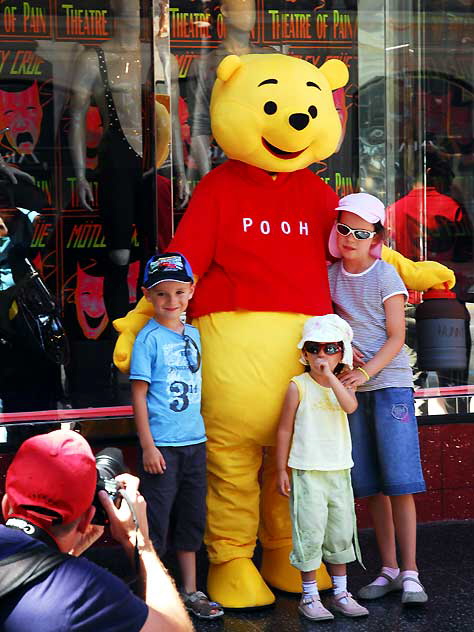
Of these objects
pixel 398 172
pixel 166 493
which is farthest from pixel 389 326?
pixel 398 172

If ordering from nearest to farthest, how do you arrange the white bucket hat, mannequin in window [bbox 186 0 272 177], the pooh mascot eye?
the white bucket hat → the pooh mascot eye → mannequin in window [bbox 186 0 272 177]

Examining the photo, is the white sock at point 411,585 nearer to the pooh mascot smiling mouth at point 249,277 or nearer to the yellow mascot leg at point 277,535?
the yellow mascot leg at point 277,535

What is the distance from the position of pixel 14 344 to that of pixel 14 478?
333 centimetres

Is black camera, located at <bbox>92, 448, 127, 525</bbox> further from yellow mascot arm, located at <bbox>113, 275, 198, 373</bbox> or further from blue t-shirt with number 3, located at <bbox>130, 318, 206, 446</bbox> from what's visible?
yellow mascot arm, located at <bbox>113, 275, 198, 373</bbox>

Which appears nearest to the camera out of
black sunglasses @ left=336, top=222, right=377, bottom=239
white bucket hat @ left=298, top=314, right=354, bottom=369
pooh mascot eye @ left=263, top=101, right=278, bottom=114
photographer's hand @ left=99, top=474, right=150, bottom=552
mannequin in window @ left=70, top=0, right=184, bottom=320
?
photographer's hand @ left=99, top=474, right=150, bottom=552

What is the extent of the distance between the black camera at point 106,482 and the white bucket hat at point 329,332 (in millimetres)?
1649

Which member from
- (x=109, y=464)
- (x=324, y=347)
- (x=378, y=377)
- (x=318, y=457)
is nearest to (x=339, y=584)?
(x=318, y=457)

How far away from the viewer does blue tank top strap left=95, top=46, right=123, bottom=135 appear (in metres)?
5.89

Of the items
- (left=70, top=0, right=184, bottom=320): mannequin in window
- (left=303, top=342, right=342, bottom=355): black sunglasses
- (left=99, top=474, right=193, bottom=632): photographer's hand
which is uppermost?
(left=70, top=0, right=184, bottom=320): mannequin in window

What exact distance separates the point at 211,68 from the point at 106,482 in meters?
3.81

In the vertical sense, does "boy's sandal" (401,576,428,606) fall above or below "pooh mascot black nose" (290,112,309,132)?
below

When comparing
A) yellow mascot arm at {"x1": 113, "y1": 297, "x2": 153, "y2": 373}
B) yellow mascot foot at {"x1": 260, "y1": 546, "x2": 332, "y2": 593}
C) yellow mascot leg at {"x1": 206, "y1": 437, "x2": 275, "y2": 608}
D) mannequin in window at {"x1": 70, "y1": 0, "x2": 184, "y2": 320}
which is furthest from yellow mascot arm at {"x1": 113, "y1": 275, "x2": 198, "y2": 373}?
mannequin in window at {"x1": 70, "y1": 0, "x2": 184, "y2": 320}

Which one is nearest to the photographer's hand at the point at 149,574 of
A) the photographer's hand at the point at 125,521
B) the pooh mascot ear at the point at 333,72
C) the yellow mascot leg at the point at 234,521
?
the photographer's hand at the point at 125,521

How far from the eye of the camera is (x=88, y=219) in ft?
19.6
